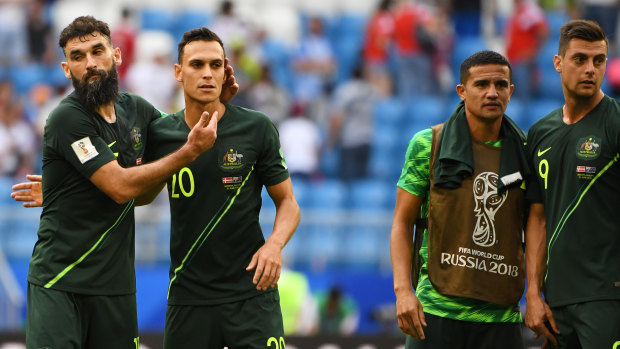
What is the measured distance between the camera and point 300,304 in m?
11.3

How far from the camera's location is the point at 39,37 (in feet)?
53.5

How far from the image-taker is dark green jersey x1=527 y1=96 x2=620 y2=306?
5445 mm

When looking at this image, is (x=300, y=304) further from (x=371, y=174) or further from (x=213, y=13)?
(x=213, y=13)

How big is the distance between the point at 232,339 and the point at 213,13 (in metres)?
13.0

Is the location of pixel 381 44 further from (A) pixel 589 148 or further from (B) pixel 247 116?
(A) pixel 589 148

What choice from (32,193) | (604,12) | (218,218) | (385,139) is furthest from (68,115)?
(604,12)

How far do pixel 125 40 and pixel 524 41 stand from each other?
6.29 m

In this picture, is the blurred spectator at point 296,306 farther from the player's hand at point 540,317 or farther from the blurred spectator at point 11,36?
the blurred spectator at point 11,36

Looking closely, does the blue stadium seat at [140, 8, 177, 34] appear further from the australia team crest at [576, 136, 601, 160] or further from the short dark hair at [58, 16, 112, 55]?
the australia team crest at [576, 136, 601, 160]

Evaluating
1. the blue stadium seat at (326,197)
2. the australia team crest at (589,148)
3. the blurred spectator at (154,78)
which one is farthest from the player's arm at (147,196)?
the blurred spectator at (154,78)

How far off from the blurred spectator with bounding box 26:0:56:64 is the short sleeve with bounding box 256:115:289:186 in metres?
11.3

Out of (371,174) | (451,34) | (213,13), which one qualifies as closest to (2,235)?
(371,174)

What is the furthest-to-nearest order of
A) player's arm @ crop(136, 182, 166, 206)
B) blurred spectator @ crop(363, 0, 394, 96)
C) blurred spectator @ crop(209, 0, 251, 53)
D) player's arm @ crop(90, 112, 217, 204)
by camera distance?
blurred spectator @ crop(363, 0, 394, 96)
blurred spectator @ crop(209, 0, 251, 53)
player's arm @ crop(136, 182, 166, 206)
player's arm @ crop(90, 112, 217, 204)

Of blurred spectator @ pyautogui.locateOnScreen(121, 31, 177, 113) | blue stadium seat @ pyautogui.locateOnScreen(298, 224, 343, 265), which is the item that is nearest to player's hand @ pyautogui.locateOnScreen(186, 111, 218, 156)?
blue stadium seat @ pyautogui.locateOnScreen(298, 224, 343, 265)
